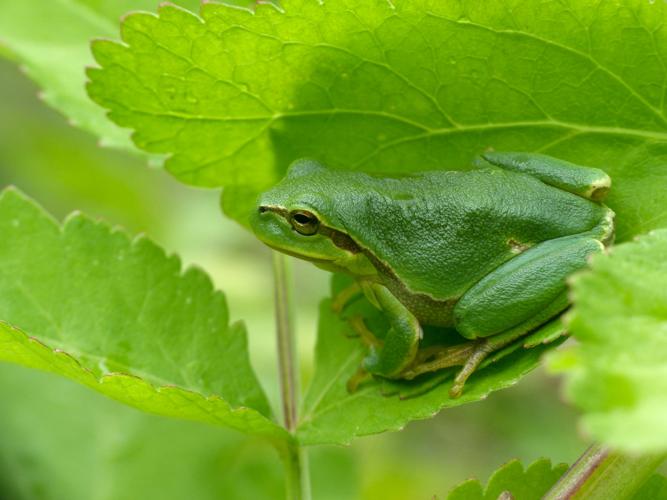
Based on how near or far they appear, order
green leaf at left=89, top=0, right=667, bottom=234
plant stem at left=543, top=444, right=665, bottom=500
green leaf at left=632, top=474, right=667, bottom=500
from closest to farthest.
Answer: plant stem at left=543, top=444, right=665, bottom=500 → green leaf at left=632, top=474, right=667, bottom=500 → green leaf at left=89, top=0, right=667, bottom=234

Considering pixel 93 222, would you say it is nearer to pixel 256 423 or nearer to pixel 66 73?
pixel 256 423

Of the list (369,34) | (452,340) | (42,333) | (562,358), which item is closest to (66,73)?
(42,333)

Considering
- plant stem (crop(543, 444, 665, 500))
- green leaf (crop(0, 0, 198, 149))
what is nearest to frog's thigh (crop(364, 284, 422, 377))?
plant stem (crop(543, 444, 665, 500))

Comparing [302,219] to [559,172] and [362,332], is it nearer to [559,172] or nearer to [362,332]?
[362,332]

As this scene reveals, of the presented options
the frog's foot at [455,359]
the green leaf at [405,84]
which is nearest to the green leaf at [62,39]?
the green leaf at [405,84]

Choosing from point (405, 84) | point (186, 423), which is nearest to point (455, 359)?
point (405, 84)

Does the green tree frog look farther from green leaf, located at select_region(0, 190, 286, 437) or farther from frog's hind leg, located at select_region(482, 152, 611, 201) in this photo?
green leaf, located at select_region(0, 190, 286, 437)

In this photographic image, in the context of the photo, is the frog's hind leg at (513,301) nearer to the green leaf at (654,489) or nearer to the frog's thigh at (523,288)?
the frog's thigh at (523,288)
